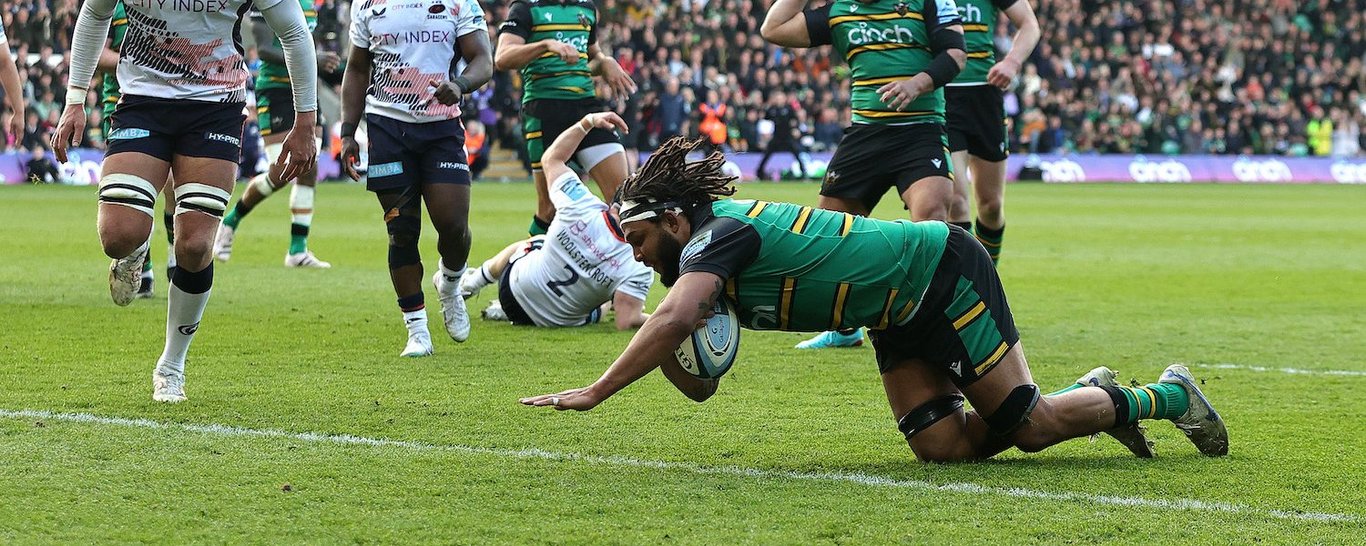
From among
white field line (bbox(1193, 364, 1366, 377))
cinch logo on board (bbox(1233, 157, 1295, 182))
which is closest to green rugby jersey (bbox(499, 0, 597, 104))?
white field line (bbox(1193, 364, 1366, 377))

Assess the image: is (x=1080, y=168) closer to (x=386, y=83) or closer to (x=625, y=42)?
(x=625, y=42)

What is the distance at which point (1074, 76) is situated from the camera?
41.7 metres

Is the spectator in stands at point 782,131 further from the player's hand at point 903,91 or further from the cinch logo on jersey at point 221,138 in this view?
the cinch logo on jersey at point 221,138

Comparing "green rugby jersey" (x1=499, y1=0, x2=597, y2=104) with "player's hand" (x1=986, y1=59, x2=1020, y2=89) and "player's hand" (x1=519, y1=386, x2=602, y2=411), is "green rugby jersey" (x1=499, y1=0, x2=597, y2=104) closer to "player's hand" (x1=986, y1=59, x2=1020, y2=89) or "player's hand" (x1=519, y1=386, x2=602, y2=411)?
"player's hand" (x1=986, y1=59, x2=1020, y2=89)

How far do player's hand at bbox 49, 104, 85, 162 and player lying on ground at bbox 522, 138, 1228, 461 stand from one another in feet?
8.17

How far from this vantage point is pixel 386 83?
27.9ft

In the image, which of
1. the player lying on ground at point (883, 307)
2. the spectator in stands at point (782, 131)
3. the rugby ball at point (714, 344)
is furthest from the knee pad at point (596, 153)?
the spectator in stands at point (782, 131)

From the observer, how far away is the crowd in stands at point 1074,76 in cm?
3391

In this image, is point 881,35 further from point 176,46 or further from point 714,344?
point 714,344

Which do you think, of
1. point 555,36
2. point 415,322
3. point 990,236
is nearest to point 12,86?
point 415,322

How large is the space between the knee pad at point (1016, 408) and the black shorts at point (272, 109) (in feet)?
27.7

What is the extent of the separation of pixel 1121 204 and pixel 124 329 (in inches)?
810

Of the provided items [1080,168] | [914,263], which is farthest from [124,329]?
[1080,168]

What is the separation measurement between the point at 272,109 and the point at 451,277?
466cm
